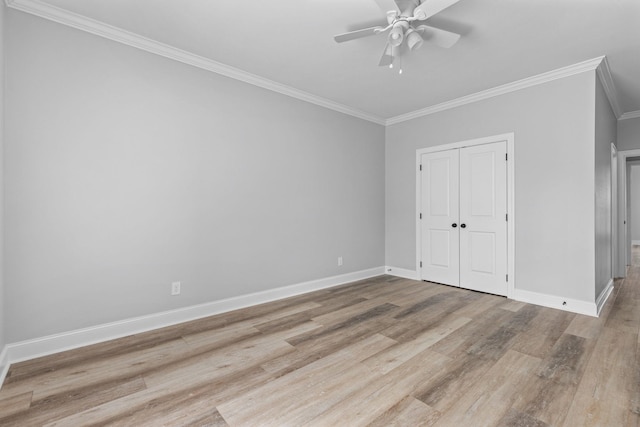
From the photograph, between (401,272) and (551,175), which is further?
(401,272)

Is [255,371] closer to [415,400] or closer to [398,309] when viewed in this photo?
[415,400]

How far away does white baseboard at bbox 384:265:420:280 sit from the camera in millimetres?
4742

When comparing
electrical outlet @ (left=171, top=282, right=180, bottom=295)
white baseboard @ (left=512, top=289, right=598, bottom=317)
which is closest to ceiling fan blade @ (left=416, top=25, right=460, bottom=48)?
white baseboard @ (left=512, top=289, right=598, bottom=317)

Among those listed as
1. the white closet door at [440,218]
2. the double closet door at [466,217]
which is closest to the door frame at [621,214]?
the double closet door at [466,217]

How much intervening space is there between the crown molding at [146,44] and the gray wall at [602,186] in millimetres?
3264

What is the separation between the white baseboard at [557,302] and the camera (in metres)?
3.14

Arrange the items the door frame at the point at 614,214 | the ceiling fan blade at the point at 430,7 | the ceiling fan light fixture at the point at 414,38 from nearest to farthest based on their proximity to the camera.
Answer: the ceiling fan blade at the point at 430,7 → the ceiling fan light fixture at the point at 414,38 → the door frame at the point at 614,214

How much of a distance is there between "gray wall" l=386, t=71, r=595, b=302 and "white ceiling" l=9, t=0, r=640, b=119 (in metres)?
0.33

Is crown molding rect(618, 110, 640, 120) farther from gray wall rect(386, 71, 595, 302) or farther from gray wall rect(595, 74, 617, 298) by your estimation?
gray wall rect(386, 71, 595, 302)

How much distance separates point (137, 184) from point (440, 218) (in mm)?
3913

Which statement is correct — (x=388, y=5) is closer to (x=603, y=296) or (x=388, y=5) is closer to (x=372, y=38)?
(x=372, y=38)

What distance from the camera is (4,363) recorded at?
2.04 meters

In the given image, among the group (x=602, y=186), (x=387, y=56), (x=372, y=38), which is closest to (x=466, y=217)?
(x=602, y=186)

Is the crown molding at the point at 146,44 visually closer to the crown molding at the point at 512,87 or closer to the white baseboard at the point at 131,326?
the crown molding at the point at 512,87
